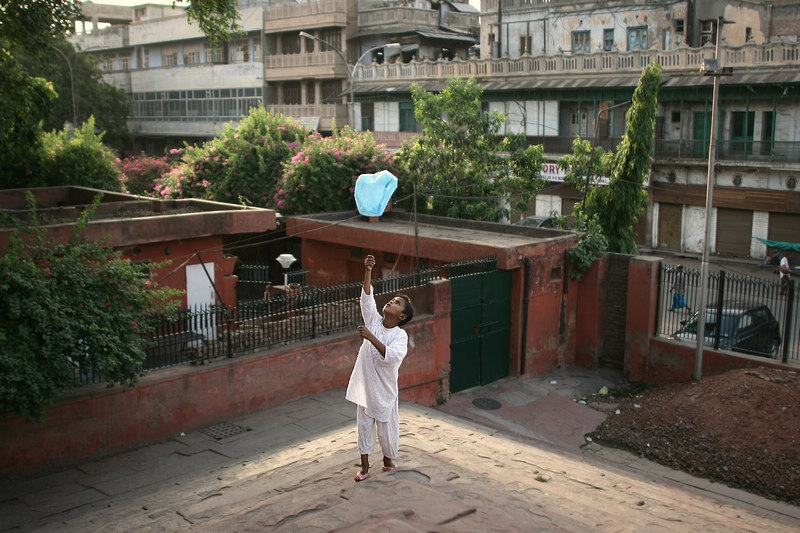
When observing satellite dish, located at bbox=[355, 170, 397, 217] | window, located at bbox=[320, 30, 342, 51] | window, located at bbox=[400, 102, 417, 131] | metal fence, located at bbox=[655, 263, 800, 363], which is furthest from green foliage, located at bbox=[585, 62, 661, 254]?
window, located at bbox=[320, 30, 342, 51]

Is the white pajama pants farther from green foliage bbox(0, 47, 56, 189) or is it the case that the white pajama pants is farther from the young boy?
green foliage bbox(0, 47, 56, 189)

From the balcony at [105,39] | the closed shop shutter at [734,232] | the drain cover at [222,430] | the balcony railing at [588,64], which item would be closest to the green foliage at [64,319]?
the drain cover at [222,430]

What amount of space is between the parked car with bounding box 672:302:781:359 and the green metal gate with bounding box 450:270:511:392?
3.96m

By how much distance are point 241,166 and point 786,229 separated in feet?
64.6

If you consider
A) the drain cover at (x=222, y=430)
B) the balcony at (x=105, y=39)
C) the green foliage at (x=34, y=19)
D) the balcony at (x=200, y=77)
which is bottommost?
the drain cover at (x=222, y=430)

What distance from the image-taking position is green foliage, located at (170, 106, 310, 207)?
2381 centimetres

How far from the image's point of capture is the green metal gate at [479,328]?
14766mm

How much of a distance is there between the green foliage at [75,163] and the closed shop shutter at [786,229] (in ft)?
77.7

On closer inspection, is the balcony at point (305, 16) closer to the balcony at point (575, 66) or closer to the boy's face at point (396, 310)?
the balcony at point (575, 66)

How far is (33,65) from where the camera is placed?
37188mm

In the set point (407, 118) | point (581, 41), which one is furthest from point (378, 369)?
point (407, 118)

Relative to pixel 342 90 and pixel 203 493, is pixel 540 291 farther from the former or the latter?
pixel 342 90

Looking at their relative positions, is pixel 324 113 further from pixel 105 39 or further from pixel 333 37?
pixel 105 39

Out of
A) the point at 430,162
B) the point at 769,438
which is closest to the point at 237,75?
the point at 430,162
